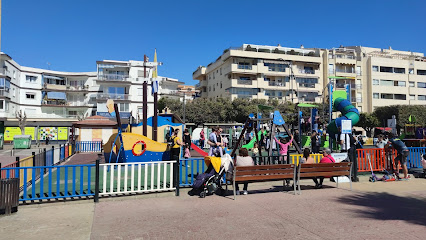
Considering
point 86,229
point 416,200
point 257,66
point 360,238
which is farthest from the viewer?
point 257,66

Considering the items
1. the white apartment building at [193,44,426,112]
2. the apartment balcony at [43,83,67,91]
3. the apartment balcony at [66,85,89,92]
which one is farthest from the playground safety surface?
the apartment balcony at [43,83,67,91]

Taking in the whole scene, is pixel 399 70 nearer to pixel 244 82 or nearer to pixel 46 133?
pixel 244 82

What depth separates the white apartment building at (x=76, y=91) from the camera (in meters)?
53.3

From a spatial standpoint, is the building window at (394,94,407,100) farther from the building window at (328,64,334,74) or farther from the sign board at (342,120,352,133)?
the sign board at (342,120,352,133)

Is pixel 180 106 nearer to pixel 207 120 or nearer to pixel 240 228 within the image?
pixel 207 120

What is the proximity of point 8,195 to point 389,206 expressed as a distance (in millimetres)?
7828

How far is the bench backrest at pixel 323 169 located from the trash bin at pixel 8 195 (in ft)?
21.1

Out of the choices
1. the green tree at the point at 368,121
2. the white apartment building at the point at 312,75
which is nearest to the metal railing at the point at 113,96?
the white apartment building at the point at 312,75

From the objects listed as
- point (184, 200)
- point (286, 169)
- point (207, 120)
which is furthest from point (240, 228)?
point (207, 120)

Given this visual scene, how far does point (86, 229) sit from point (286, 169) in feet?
15.8

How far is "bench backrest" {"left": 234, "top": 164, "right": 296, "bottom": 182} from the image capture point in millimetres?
7379

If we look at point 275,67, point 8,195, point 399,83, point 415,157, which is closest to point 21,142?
point 8,195

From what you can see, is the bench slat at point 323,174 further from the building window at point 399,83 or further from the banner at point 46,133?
the building window at point 399,83

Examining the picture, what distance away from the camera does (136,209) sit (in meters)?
6.52
